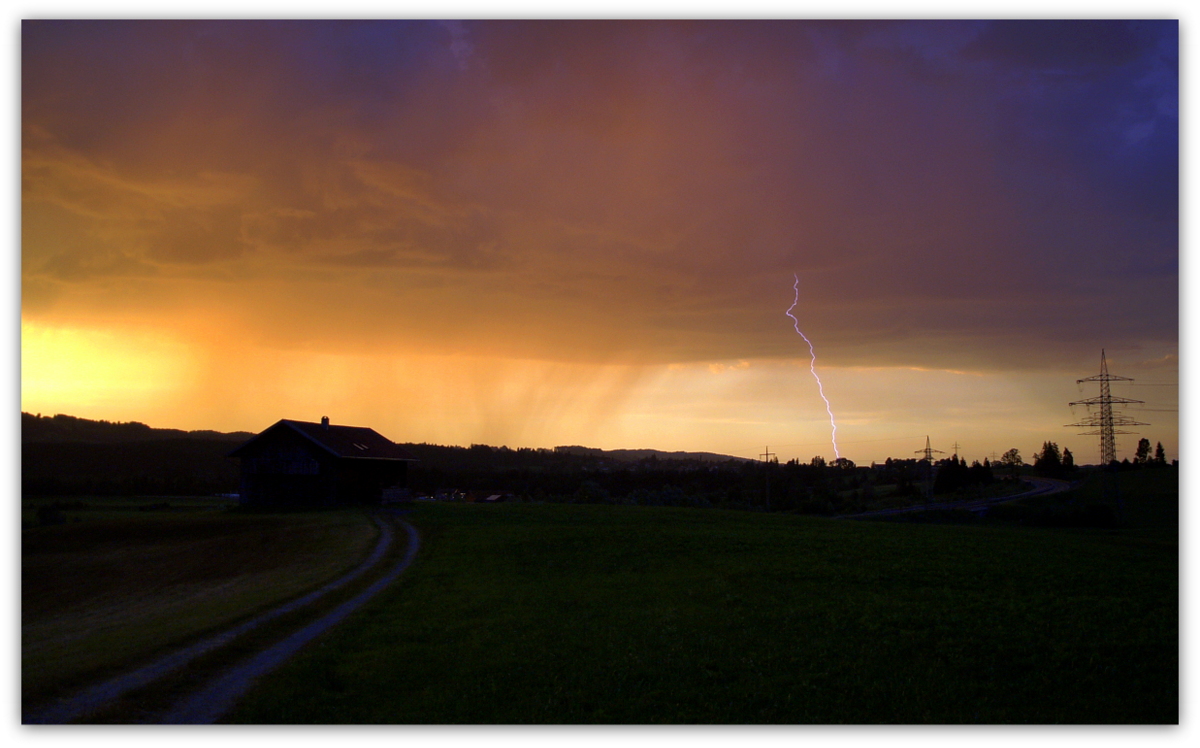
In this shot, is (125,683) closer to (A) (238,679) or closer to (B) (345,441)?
(A) (238,679)

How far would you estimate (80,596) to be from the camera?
37.7m

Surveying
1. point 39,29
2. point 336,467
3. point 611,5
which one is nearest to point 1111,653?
point 611,5

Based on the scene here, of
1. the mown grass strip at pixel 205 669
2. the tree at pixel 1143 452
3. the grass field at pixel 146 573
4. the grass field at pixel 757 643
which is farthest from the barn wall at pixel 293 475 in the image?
the tree at pixel 1143 452

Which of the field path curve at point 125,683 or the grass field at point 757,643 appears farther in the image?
the grass field at point 757,643

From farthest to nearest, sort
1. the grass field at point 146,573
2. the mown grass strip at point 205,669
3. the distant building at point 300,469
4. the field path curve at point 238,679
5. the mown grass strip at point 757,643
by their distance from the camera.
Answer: the distant building at point 300,469 → the grass field at point 146,573 → the mown grass strip at point 757,643 → the mown grass strip at point 205,669 → the field path curve at point 238,679

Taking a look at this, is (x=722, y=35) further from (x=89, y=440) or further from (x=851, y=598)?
(x=89, y=440)

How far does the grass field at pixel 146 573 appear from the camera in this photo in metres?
20.8

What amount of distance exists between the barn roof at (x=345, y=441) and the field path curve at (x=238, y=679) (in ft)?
146

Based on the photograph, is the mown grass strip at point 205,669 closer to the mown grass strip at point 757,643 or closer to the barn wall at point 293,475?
the mown grass strip at point 757,643

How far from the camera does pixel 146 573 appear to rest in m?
42.2

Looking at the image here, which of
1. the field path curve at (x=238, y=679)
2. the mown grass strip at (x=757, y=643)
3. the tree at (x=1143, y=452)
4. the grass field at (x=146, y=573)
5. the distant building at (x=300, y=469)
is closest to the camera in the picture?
the field path curve at (x=238, y=679)

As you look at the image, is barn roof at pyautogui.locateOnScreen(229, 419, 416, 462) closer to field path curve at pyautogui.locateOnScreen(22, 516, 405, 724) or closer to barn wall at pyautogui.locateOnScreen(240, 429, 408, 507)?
barn wall at pyautogui.locateOnScreen(240, 429, 408, 507)

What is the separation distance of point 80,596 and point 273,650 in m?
25.8

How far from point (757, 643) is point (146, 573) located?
38.1 meters
